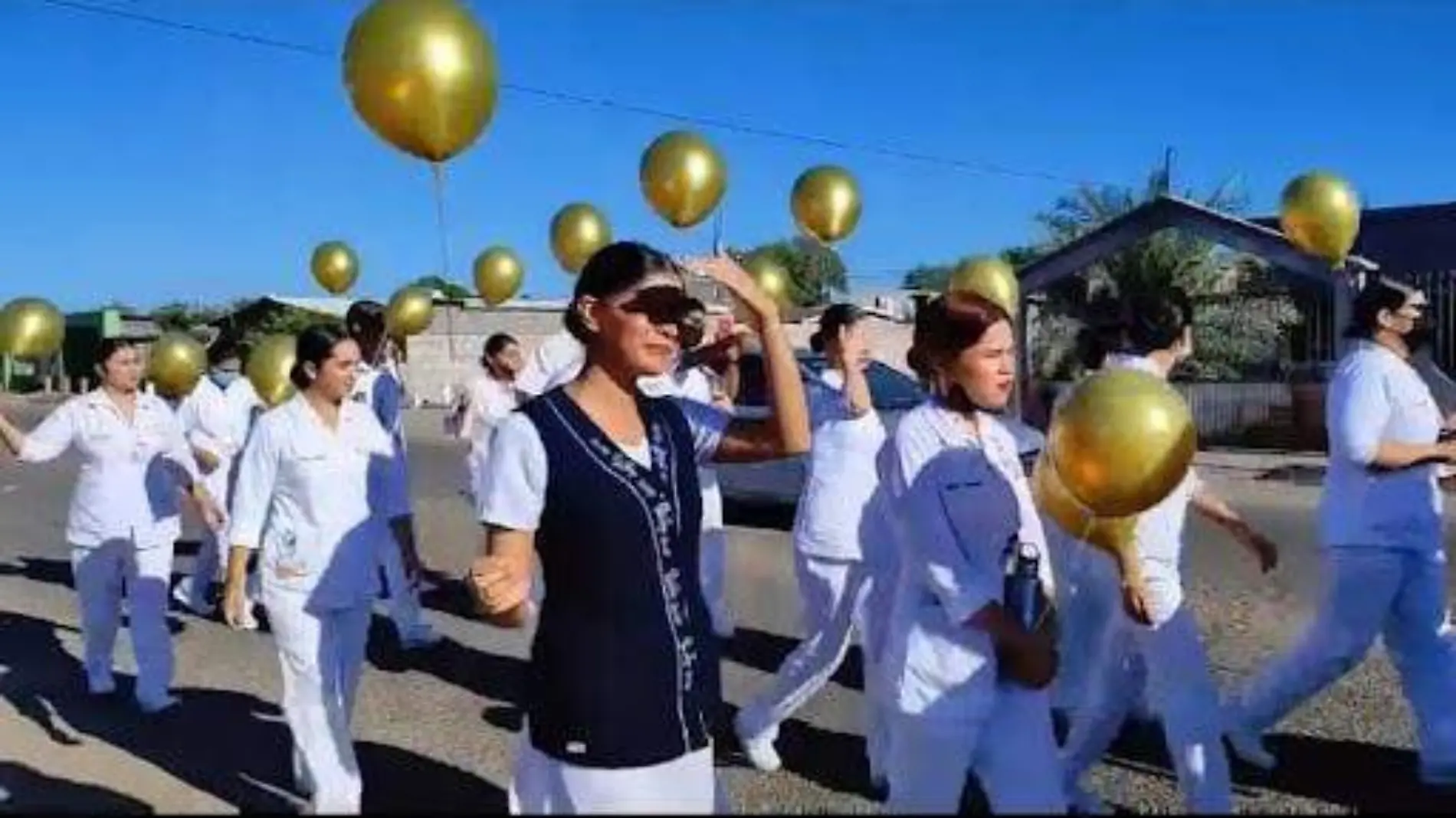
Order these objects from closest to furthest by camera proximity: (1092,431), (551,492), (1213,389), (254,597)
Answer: (551,492) < (1092,431) < (254,597) < (1213,389)

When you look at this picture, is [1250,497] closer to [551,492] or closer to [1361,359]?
[1361,359]

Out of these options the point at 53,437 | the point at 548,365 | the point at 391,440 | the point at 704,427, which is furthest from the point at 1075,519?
the point at 53,437

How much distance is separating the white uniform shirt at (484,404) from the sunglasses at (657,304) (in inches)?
240

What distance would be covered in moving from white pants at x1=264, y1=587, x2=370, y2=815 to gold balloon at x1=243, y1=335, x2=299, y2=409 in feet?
9.61

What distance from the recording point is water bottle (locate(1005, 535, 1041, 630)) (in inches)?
138

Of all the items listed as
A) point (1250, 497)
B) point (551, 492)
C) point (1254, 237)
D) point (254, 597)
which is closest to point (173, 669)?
point (254, 597)

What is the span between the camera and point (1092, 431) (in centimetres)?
343

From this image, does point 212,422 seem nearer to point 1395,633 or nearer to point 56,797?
point 56,797

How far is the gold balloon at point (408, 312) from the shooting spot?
10.6 metres

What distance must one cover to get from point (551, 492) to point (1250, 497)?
13191 mm

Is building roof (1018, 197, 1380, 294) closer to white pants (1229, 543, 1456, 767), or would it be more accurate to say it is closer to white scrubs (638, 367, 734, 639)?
white scrubs (638, 367, 734, 639)

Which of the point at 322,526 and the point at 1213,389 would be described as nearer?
the point at 322,526

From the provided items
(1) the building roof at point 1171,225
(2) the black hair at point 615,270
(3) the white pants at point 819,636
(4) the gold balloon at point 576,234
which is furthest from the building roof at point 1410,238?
(2) the black hair at point 615,270

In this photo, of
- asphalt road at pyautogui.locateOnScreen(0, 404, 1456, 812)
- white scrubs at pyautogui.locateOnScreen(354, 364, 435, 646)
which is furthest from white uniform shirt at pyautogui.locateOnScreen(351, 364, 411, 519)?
asphalt road at pyautogui.locateOnScreen(0, 404, 1456, 812)
